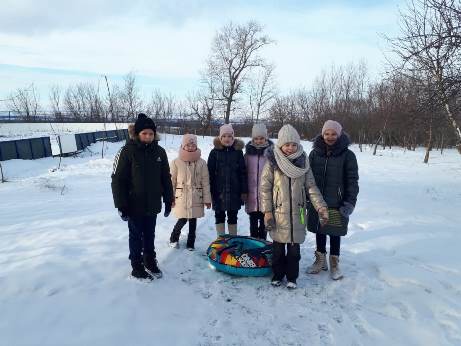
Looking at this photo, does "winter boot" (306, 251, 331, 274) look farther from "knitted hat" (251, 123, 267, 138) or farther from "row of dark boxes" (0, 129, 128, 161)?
"row of dark boxes" (0, 129, 128, 161)

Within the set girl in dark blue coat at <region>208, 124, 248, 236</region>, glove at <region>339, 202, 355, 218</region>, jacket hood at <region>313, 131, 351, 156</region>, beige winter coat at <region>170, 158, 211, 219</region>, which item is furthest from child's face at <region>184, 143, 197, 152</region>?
glove at <region>339, 202, 355, 218</region>

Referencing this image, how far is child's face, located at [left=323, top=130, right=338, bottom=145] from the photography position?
3994 millimetres

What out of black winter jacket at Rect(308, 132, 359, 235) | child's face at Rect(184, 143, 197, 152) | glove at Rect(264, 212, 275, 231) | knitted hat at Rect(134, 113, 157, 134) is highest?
knitted hat at Rect(134, 113, 157, 134)

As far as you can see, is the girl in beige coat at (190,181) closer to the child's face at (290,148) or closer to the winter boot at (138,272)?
the winter boot at (138,272)

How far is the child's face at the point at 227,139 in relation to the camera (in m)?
4.62

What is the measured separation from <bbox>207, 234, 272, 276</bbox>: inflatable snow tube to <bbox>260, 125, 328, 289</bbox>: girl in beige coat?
378 millimetres

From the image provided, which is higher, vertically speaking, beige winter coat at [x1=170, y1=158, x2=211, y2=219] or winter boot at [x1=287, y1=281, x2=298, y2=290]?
beige winter coat at [x1=170, y1=158, x2=211, y2=219]

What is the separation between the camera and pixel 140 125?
3.69 m

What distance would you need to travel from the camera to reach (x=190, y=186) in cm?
474

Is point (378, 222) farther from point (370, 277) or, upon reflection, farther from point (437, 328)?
point (437, 328)

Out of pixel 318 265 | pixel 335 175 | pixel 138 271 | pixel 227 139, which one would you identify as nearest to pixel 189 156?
pixel 227 139

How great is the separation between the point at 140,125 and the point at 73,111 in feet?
186

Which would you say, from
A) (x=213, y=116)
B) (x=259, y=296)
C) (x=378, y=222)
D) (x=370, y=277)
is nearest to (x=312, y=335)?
(x=259, y=296)

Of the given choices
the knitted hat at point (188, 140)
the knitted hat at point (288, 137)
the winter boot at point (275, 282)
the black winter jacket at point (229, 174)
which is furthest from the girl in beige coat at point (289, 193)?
the knitted hat at point (188, 140)
